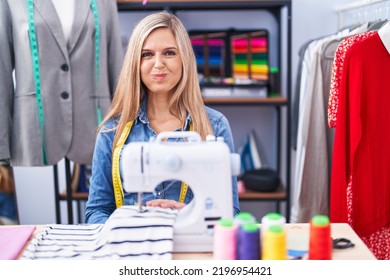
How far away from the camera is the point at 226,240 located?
2.87 ft

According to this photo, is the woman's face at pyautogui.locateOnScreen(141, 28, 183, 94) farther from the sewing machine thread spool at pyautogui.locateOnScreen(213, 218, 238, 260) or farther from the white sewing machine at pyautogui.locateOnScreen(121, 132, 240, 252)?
the sewing machine thread spool at pyautogui.locateOnScreen(213, 218, 238, 260)

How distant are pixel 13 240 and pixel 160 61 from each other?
57cm

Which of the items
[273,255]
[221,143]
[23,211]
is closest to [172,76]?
[221,143]

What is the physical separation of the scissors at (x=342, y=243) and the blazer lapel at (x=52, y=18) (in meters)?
1.21

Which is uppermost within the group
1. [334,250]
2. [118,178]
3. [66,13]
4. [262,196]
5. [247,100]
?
[66,13]

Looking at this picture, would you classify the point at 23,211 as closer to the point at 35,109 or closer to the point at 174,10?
the point at 35,109

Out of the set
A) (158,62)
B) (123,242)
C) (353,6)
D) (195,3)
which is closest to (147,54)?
(158,62)

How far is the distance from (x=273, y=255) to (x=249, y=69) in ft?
4.93

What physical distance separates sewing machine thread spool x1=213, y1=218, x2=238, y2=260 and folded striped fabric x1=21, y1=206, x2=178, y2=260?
13 centimetres

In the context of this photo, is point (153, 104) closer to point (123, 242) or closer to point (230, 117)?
point (123, 242)

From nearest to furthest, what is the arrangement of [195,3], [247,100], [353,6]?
[353,6] < [195,3] < [247,100]

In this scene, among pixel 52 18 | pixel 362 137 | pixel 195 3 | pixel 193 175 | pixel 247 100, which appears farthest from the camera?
pixel 247 100

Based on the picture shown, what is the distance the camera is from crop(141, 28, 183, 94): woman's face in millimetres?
1267

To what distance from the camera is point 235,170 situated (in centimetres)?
102
